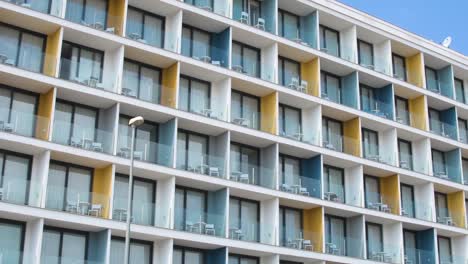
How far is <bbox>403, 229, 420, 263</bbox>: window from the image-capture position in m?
47.2

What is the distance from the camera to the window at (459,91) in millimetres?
55894

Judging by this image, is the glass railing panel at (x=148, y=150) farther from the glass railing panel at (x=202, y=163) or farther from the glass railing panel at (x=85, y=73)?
the glass railing panel at (x=85, y=73)

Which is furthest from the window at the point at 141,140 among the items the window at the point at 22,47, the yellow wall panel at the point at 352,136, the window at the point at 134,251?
the yellow wall panel at the point at 352,136

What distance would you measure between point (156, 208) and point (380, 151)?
17826mm

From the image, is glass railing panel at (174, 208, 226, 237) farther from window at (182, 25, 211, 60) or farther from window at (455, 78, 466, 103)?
window at (455, 78, 466, 103)

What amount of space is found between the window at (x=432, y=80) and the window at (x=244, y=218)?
19235mm

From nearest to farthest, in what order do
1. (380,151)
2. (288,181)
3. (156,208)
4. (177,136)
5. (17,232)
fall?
(17,232), (156,208), (177,136), (288,181), (380,151)

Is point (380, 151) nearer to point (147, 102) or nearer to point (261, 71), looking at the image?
point (261, 71)

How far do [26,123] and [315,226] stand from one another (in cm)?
1758

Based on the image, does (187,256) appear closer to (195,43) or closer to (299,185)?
(299,185)

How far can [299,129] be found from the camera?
45.2 metres

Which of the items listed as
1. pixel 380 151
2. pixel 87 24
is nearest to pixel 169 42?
pixel 87 24

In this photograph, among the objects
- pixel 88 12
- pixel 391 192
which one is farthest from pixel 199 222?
pixel 391 192

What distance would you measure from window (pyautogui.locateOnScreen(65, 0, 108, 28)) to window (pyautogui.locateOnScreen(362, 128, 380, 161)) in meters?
18.8
